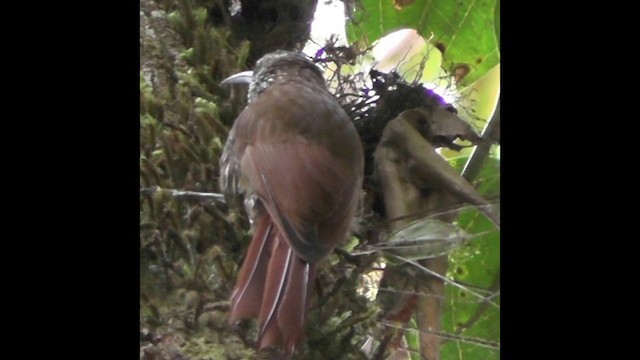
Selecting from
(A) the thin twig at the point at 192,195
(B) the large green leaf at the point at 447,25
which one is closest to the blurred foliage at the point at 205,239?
(A) the thin twig at the point at 192,195

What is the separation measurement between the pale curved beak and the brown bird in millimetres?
35

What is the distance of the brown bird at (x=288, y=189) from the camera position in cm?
186

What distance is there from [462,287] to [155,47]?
652mm

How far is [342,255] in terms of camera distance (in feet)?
6.27

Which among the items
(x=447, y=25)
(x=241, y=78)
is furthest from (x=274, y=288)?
(x=447, y=25)

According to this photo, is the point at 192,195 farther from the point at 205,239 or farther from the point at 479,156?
the point at 479,156

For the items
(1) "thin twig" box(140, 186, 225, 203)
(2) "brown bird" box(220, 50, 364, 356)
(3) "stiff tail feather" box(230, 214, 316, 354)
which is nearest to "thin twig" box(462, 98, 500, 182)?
(2) "brown bird" box(220, 50, 364, 356)

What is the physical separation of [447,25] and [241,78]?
35 cm

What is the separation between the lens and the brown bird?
186cm

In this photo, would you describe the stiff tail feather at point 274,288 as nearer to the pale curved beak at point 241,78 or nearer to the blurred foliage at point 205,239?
the blurred foliage at point 205,239

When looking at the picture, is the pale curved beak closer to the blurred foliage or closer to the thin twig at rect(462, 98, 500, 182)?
the blurred foliage

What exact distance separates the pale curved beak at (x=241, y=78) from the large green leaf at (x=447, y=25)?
177 mm

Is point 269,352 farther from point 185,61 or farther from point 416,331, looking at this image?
point 185,61

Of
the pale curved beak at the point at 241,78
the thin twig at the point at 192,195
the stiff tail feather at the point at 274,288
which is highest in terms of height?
the pale curved beak at the point at 241,78
